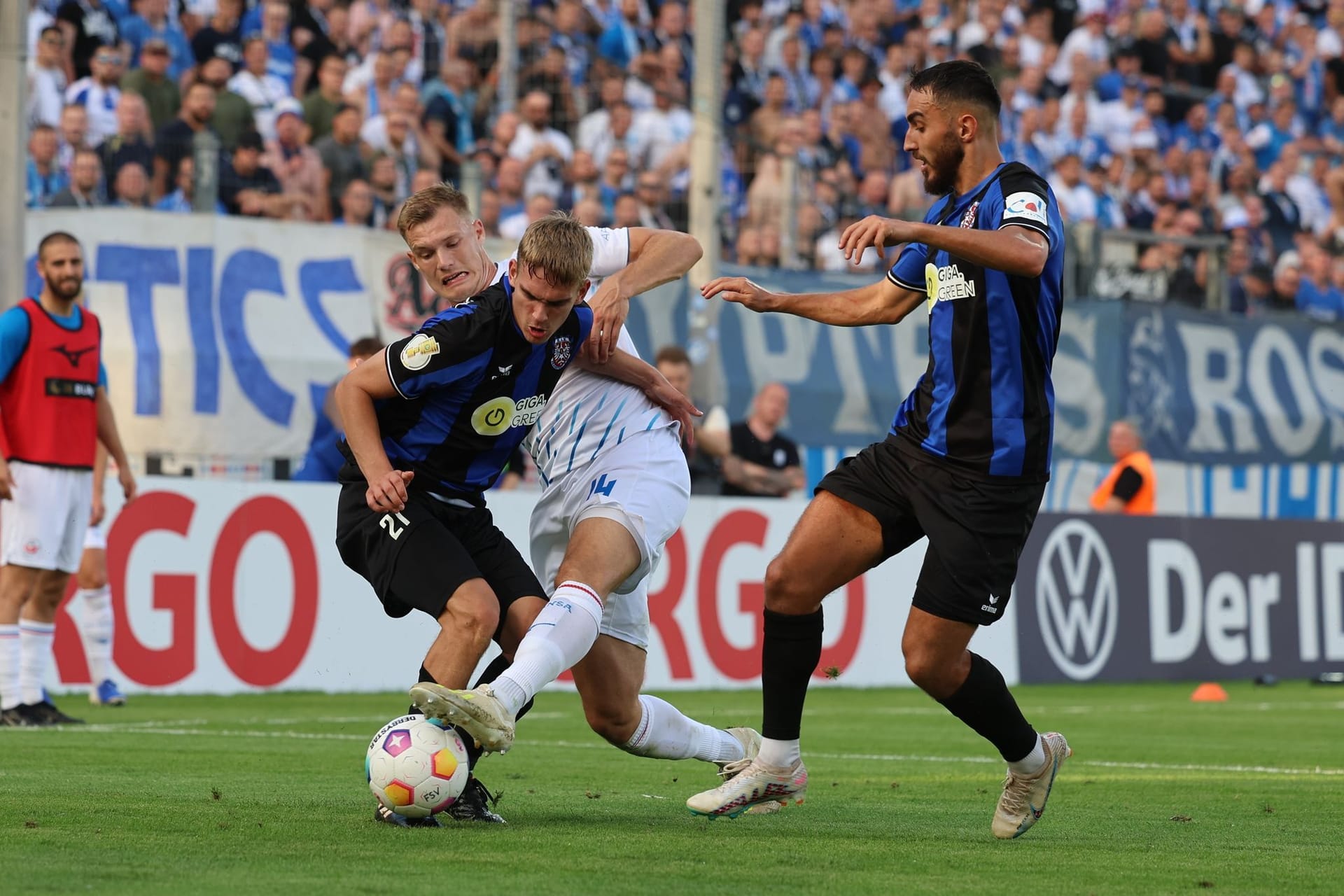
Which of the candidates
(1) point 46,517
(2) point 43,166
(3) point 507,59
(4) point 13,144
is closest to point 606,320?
(1) point 46,517

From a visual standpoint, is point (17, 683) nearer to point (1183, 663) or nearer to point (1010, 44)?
point (1183, 663)

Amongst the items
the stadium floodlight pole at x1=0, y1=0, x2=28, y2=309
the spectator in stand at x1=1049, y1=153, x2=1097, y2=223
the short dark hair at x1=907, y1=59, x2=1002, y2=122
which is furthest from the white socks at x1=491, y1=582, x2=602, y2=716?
the spectator in stand at x1=1049, y1=153, x2=1097, y2=223

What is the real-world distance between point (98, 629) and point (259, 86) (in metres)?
6.28

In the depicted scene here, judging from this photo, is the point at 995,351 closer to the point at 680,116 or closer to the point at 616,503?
the point at 616,503

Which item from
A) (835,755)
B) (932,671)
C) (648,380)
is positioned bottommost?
(835,755)

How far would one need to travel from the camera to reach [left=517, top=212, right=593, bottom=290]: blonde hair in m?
5.69

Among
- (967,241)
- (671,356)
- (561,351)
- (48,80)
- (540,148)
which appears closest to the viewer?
(967,241)

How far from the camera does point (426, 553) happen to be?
582cm

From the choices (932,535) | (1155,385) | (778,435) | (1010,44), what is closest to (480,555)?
(932,535)

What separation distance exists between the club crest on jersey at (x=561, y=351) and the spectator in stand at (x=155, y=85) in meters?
9.82

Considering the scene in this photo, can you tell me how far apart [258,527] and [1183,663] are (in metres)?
7.67

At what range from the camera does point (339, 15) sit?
17.8 meters

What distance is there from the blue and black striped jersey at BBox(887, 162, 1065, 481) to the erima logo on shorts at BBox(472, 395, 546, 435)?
122cm

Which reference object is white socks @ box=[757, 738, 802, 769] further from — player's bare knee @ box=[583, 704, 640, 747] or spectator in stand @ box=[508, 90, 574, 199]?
spectator in stand @ box=[508, 90, 574, 199]
